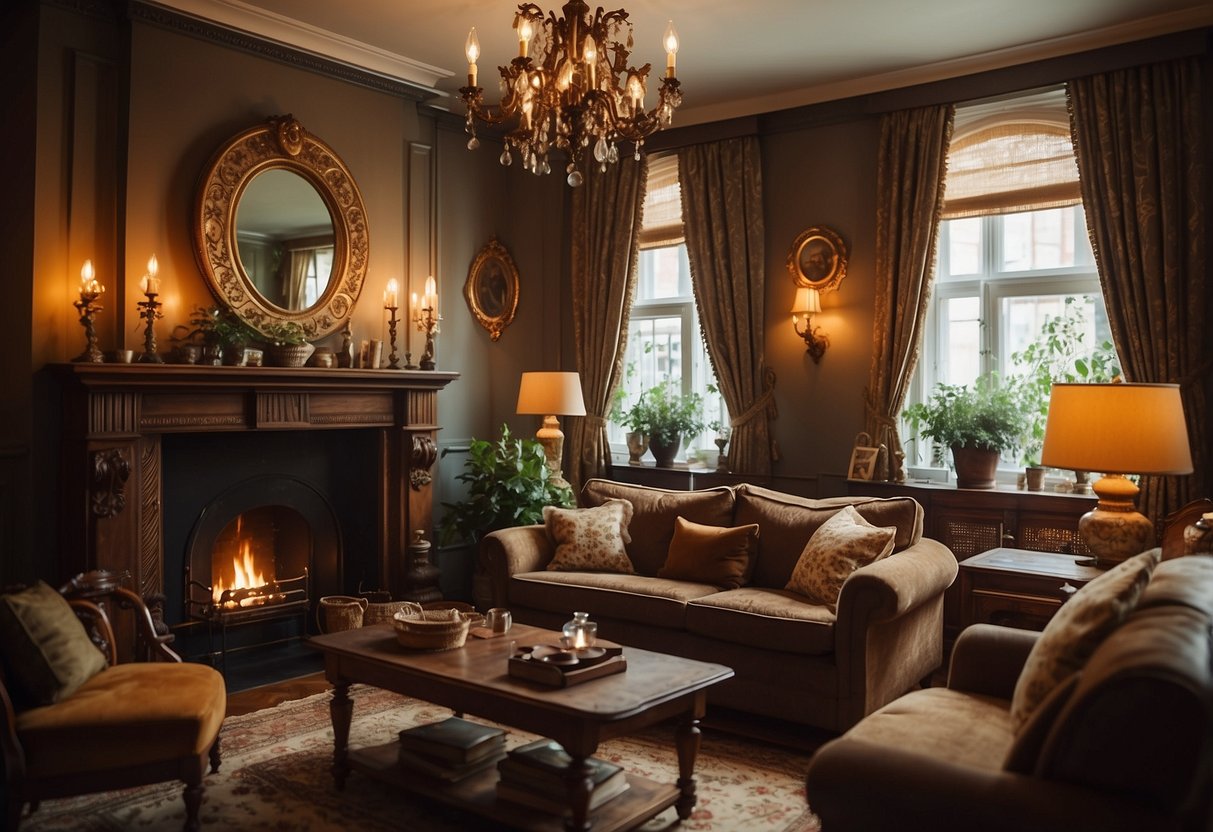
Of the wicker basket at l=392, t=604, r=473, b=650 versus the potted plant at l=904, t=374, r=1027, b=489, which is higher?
the potted plant at l=904, t=374, r=1027, b=489

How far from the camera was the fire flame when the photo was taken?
5008 millimetres

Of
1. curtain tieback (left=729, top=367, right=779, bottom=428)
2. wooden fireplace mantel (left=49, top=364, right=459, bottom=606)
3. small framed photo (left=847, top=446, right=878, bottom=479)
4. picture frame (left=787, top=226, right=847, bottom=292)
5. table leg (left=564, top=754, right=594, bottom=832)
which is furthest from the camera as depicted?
curtain tieback (left=729, top=367, right=779, bottom=428)

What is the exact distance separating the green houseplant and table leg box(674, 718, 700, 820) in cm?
259

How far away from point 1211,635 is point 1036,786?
18.7 inches

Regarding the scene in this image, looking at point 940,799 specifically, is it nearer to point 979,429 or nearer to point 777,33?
point 979,429

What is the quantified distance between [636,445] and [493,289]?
1425mm

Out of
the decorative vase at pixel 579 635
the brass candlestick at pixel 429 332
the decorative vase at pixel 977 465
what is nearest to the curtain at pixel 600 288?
the brass candlestick at pixel 429 332

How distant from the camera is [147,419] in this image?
168 inches

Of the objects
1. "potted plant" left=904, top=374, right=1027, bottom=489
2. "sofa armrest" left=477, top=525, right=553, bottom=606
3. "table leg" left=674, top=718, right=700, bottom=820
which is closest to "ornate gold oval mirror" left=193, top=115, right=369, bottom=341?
"sofa armrest" left=477, top=525, right=553, bottom=606

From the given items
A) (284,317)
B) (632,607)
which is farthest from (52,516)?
(632,607)

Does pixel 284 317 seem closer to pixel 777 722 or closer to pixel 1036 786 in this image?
pixel 777 722

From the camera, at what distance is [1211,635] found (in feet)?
6.38

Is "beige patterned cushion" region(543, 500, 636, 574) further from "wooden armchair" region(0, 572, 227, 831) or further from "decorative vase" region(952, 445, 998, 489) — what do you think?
"wooden armchair" region(0, 572, 227, 831)

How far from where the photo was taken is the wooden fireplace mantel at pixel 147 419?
405 centimetres
